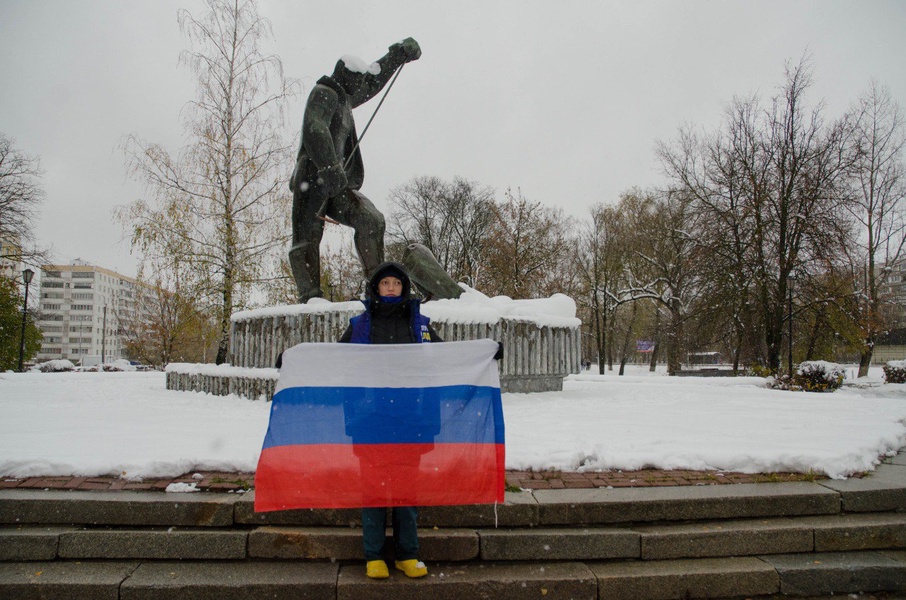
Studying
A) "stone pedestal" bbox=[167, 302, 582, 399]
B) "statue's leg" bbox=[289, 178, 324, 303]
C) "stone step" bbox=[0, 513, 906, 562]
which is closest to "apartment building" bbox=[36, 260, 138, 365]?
"stone pedestal" bbox=[167, 302, 582, 399]

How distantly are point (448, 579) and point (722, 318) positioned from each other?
22.3m

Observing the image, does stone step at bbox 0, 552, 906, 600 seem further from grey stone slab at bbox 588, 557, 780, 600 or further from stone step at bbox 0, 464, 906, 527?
stone step at bbox 0, 464, 906, 527

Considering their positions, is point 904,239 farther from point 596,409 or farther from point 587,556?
point 587,556

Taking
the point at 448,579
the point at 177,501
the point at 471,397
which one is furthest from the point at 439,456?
the point at 177,501

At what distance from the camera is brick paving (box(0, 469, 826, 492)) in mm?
3420

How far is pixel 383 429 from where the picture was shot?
3.17 metres

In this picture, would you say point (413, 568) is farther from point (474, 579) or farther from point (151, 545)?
point (151, 545)

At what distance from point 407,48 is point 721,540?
6.71 meters

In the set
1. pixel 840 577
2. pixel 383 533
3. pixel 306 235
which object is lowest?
pixel 840 577

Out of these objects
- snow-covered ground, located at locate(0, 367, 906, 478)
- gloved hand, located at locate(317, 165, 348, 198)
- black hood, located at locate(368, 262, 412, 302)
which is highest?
gloved hand, located at locate(317, 165, 348, 198)

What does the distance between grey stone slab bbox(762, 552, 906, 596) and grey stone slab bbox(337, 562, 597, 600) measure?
3.68 feet

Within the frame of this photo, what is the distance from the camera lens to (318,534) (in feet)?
10.2

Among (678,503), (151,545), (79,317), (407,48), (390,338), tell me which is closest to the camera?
(151,545)

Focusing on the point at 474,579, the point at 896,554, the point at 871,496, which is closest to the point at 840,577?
the point at 896,554
